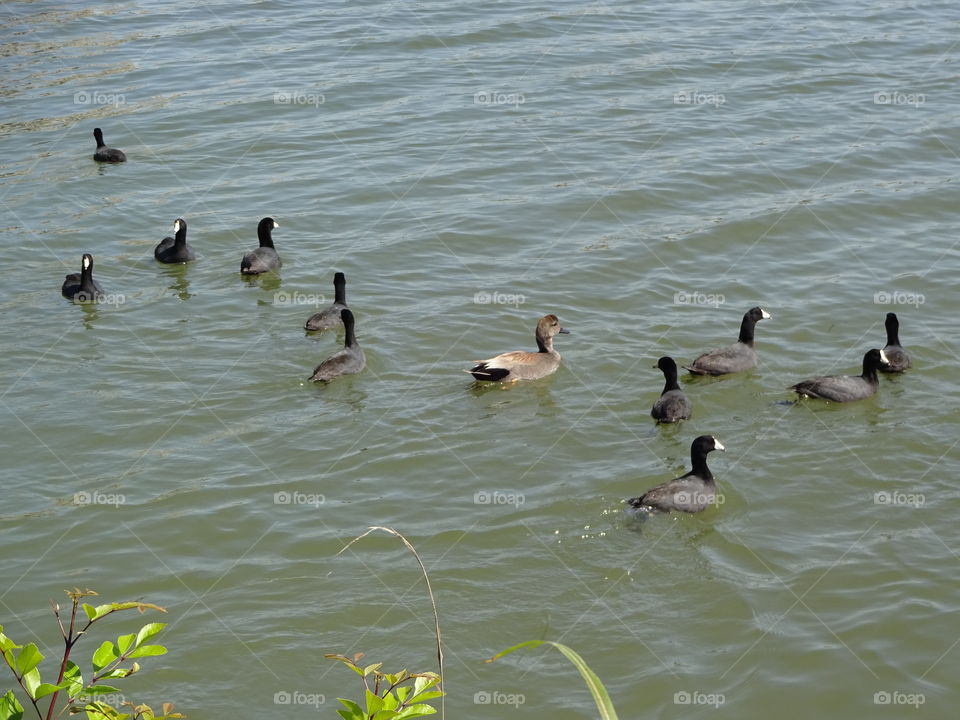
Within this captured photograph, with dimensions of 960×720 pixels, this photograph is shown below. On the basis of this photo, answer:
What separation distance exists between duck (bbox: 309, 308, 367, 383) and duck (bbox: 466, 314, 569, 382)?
4.28ft

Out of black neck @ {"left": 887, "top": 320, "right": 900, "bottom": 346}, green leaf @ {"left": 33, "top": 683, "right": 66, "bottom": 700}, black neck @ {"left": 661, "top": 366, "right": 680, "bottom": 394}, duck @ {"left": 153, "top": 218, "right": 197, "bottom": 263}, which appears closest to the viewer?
green leaf @ {"left": 33, "top": 683, "right": 66, "bottom": 700}

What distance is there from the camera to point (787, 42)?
25.0m

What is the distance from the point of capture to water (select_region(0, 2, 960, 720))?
911 cm

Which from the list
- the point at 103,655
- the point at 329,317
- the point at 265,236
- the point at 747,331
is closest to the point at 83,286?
the point at 265,236

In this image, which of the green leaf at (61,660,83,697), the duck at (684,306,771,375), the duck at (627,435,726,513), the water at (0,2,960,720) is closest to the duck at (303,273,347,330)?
the water at (0,2,960,720)

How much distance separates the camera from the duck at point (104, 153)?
791 inches

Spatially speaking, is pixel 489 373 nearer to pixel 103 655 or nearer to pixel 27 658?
pixel 103 655

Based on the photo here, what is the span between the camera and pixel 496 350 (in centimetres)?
1422

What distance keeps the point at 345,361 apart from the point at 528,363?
2070 mm

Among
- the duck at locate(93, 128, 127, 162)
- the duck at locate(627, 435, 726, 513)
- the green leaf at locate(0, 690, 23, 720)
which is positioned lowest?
the duck at locate(627, 435, 726, 513)

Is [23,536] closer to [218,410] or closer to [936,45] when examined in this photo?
[218,410]

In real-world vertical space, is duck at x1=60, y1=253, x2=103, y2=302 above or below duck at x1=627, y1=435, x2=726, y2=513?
above

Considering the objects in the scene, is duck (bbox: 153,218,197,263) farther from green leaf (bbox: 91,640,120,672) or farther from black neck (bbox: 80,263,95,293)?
green leaf (bbox: 91,640,120,672)

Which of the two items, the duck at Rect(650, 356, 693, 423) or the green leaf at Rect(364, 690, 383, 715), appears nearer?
the green leaf at Rect(364, 690, 383, 715)
